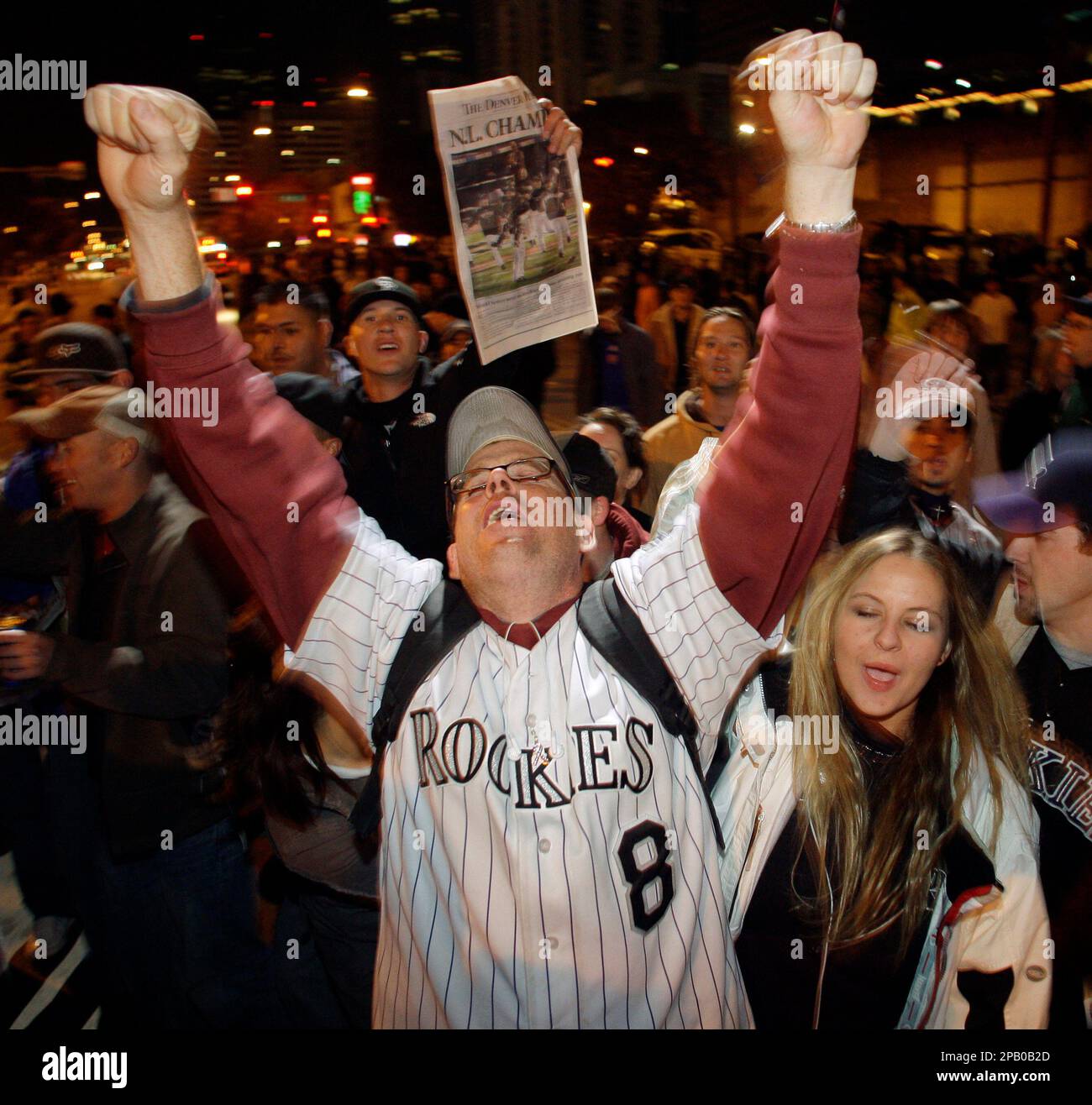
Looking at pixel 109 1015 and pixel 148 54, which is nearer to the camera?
pixel 109 1015

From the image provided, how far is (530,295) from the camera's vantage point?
8.36 ft

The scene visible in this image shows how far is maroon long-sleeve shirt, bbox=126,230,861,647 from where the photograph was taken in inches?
60.7

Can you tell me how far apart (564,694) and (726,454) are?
1.73 ft

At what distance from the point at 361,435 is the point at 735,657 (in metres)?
1.99

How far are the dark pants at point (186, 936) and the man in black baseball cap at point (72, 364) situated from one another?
1.44 m

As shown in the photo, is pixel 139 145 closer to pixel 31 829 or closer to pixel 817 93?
pixel 817 93

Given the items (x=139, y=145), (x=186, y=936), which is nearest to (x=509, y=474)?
(x=139, y=145)

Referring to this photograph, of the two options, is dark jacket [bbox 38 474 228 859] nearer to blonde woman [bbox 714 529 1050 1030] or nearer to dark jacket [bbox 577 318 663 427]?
blonde woman [bbox 714 529 1050 1030]

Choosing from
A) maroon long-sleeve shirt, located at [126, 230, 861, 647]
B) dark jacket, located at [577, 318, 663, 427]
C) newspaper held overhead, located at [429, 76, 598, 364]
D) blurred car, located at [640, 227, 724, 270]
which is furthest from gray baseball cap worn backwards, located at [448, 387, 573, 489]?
blurred car, located at [640, 227, 724, 270]

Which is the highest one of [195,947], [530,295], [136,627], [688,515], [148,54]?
[148,54]

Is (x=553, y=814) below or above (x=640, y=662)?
below

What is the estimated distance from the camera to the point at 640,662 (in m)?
1.77

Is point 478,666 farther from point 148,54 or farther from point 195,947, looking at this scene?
point 148,54
